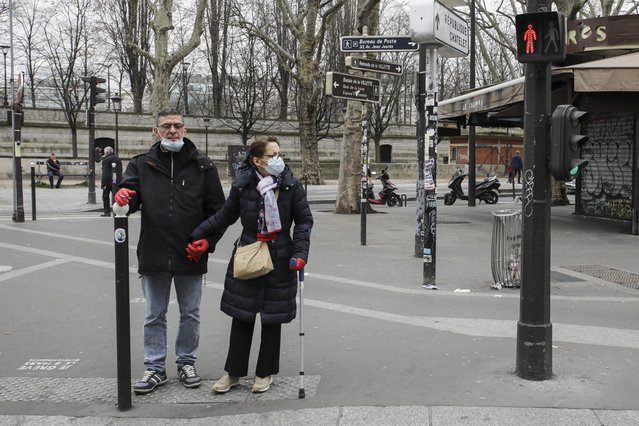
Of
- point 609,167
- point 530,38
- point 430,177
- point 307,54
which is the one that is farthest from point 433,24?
point 307,54

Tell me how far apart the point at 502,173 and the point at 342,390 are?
47115mm

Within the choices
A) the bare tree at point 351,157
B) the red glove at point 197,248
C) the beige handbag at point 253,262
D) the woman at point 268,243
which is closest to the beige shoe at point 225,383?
the woman at point 268,243

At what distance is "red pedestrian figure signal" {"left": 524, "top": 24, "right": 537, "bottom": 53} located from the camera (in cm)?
432

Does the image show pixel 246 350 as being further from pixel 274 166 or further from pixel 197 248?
pixel 274 166

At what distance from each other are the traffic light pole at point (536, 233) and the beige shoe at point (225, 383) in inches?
78.3

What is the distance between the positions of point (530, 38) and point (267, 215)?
207 cm

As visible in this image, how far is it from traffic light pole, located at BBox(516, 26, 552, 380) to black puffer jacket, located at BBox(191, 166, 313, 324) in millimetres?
1526

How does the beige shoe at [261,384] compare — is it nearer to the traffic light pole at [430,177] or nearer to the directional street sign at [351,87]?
the traffic light pole at [430,177]

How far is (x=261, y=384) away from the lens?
14.7 feet

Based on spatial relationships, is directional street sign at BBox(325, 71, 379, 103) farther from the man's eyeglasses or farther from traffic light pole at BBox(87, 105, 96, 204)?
traffic light pole at BBox(87, 105, 96, 204)

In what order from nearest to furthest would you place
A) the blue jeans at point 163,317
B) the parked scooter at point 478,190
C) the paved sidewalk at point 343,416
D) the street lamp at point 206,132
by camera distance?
the paved sidewalk at point 343,416
the blue jeans at point 163,317
the parked scooter at point 478,190
the street lamp at point 206,132

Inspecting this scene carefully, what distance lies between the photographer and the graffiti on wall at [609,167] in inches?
573

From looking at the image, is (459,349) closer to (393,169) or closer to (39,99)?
(393,169)

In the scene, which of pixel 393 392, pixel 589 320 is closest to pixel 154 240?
pixel 393 392
